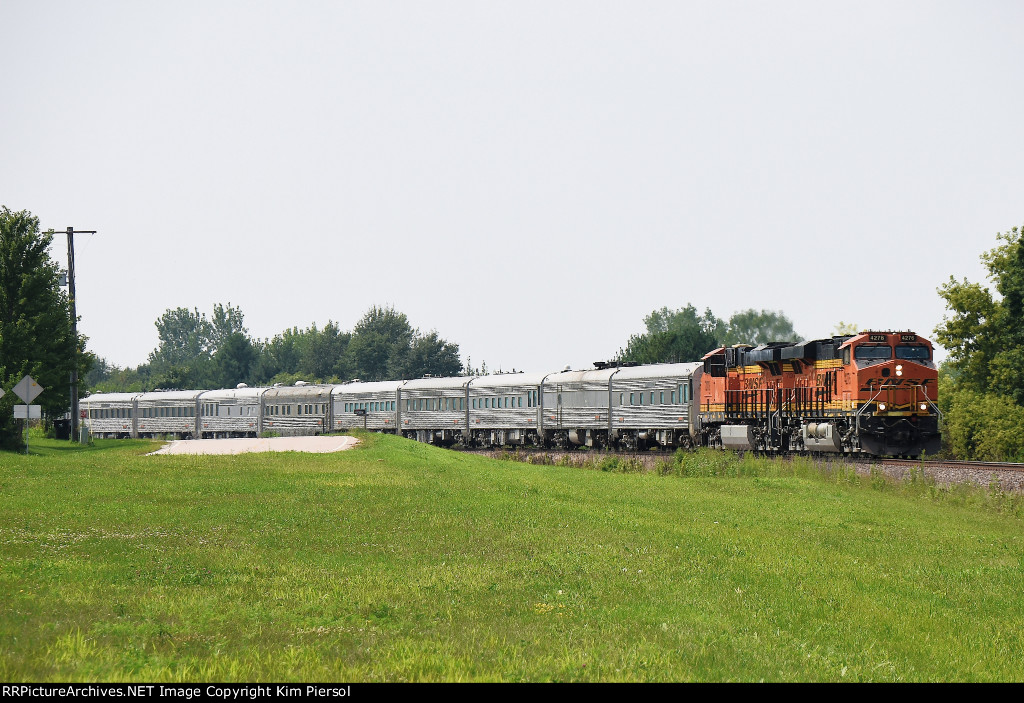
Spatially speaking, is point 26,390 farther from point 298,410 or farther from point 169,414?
point 169,414

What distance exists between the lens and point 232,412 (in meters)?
77.9

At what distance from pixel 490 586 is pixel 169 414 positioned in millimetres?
76211

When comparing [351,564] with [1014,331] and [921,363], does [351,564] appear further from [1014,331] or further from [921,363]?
[1014,331]

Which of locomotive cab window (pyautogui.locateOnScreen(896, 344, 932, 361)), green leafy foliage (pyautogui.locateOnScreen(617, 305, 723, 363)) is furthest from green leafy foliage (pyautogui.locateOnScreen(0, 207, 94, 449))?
green leafy foliage (pyautogui.locateOnScreen(617, 305, 723, 363))

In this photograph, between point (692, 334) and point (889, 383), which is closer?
point (889, 383)

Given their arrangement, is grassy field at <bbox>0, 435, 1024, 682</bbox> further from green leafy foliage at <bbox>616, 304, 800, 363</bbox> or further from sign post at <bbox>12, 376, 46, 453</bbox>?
green leafy foliage at <bbox>616, 304, 800, 363</bbox>

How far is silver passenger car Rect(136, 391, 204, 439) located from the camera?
8125 cm

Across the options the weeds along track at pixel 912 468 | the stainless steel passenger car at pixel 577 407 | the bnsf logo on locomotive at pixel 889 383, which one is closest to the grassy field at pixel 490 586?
the weeds along track at pixel 912 468

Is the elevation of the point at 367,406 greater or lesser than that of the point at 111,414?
greater

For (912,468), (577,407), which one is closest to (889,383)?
(912,468)

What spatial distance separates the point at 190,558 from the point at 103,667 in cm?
509

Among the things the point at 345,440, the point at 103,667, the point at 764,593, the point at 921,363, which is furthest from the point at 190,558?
the point at 345,440

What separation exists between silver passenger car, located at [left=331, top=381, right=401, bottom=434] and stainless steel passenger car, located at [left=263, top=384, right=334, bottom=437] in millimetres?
812
